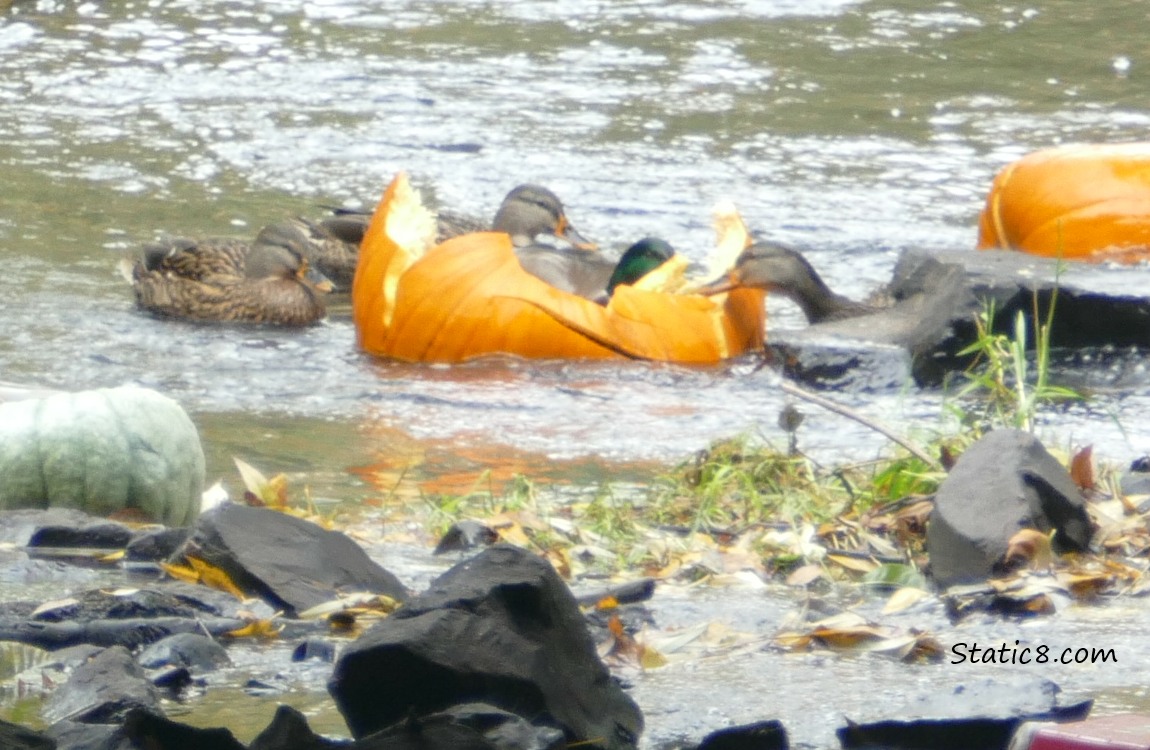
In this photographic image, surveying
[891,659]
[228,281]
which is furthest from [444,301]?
[891,659]

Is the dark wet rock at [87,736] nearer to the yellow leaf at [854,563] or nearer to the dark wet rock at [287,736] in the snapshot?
the dark wet rock at [287,736]

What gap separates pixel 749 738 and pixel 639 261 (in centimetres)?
667

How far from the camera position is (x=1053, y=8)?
58.6 feet

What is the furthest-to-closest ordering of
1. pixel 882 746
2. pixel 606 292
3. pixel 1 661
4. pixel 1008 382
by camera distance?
pixel 606 292
pixel 1008 382
pixel 1 661
pixel 882 746

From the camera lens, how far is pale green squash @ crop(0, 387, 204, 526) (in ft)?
18.1

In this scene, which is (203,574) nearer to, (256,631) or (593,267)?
(256,631)

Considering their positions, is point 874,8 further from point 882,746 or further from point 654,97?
point 882,746

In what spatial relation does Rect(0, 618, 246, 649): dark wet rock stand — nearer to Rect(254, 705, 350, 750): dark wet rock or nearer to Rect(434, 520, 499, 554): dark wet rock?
Rect(254, 705, 350, 750): dark wet rock

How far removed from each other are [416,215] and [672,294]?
1.32 m

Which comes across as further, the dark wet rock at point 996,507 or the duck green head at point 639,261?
the duck green head at point 639,261

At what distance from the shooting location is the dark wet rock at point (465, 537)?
17.0ft

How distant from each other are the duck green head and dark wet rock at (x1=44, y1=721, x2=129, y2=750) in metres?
6.64

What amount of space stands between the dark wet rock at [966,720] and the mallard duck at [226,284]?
7383 millimetres

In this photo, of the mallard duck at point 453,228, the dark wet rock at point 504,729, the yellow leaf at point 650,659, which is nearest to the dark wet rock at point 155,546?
the yellow leaf at point 650,659
